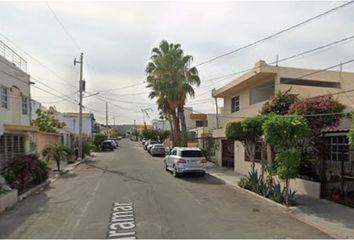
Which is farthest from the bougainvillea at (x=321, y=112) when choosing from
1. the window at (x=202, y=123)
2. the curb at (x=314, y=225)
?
the window at (x=202, y=123)

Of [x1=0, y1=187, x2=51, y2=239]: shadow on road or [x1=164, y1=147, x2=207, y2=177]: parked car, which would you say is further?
[x1=164, y1=147, x2=207, y2=177]: parked car

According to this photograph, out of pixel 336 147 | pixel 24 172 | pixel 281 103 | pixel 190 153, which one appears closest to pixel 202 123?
pixel 190 153

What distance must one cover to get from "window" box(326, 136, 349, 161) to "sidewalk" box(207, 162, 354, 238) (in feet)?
6.40

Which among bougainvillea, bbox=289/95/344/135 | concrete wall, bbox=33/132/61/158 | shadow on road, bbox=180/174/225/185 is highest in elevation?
bougainvillea, bbox=289/95/344/135

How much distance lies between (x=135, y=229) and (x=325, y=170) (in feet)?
27.1

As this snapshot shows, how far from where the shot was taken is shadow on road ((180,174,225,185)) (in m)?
20.8

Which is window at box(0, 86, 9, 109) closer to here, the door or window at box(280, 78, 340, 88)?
the door

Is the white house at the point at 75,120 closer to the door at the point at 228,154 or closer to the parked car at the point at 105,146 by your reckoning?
the parked car at the point at 105,146

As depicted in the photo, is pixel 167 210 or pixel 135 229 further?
pixel 167 210

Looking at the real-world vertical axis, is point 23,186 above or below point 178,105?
below

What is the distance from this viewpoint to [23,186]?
1759 centimetres

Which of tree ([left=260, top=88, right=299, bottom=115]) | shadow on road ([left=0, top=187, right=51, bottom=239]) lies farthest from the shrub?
tree ([left=260, top=88, right=299, bottom=115])

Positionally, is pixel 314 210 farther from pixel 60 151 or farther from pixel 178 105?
pixel 178 105

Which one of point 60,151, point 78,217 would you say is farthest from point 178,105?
point 78,217
